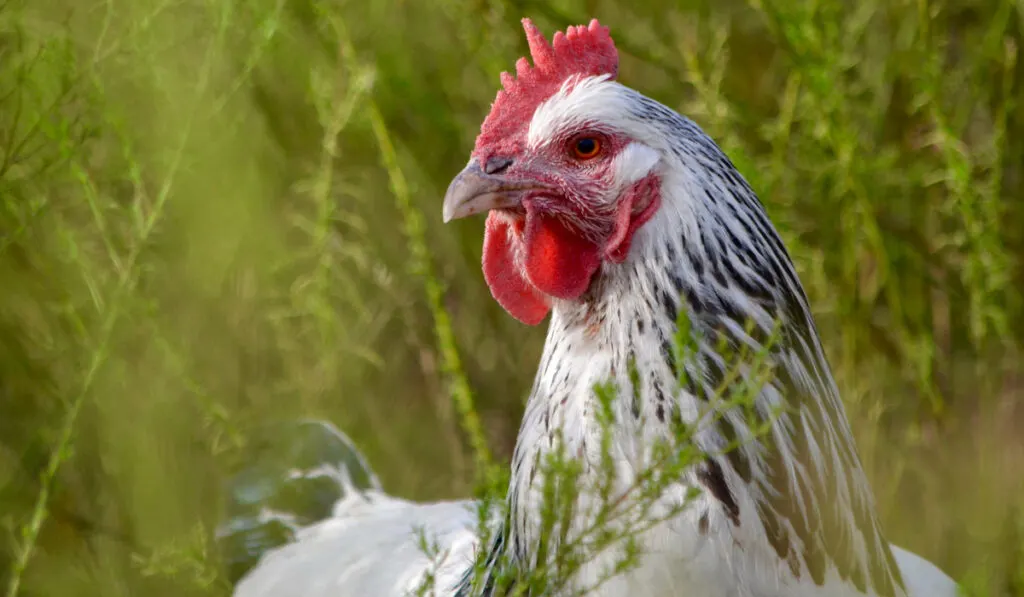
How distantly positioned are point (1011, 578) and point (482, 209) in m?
1.73

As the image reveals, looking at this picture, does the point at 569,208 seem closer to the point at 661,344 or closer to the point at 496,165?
the point at 496,165

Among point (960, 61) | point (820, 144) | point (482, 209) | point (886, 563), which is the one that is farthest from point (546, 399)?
point (960, 61)

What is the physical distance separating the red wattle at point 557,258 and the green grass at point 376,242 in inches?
30.7

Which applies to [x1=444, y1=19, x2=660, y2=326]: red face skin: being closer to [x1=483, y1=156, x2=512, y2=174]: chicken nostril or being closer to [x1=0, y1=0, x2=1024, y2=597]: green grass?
[x1=483, y1=156, x2=512, y2=174]: chicken nostril

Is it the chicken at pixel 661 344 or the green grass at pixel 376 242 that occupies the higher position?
the green grass at pixel 376 242

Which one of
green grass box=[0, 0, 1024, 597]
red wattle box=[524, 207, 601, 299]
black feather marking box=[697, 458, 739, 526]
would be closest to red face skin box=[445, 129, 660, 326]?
red wattle box=[524, 207, 601, 299]

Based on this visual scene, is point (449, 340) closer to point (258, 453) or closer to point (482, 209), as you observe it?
point (258, 453)

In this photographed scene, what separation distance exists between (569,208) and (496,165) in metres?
0.15

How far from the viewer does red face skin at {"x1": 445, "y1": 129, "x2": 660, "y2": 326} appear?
5.88 ft

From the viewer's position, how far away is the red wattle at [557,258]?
1.83m

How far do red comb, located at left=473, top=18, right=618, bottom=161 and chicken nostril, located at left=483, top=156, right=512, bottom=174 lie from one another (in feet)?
0.05

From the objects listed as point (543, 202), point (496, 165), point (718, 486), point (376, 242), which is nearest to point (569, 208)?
point (543, 202)

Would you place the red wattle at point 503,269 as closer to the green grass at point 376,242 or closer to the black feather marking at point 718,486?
the black feather marking at point 718,486

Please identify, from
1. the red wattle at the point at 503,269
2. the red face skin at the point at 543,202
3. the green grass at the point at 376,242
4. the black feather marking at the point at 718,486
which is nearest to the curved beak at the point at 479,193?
the red face skin at the point at 543,202
